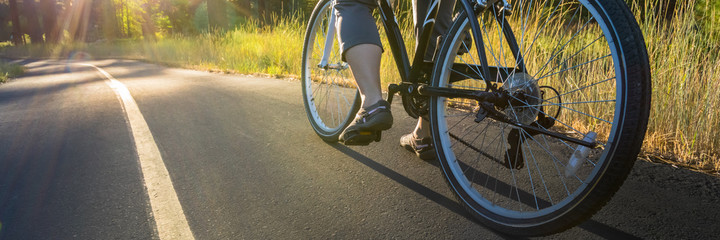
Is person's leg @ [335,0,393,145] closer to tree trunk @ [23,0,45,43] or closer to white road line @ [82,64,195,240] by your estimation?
white road line @ [82,64,195,240]

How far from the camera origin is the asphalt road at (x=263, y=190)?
5.87ft

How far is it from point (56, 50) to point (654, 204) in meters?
42.0

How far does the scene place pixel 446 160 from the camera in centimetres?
191

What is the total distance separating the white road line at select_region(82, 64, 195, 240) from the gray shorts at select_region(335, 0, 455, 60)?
1194 millimetres

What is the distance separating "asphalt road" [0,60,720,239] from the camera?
1.79 metres

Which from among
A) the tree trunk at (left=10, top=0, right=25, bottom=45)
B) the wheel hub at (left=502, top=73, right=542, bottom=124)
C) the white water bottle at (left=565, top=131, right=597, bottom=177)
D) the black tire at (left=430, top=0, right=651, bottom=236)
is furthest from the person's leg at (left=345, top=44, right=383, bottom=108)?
the tree trunk at (left=10, top=0, right=25, bottom=45)

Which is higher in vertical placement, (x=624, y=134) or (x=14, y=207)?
(x=624, y=134)

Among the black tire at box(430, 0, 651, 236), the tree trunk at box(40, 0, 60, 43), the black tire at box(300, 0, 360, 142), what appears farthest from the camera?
the tree trunk at box(40, 0, 60, 43)

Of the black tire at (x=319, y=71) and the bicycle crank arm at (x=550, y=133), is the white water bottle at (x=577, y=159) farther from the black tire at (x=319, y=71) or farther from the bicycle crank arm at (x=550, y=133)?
the black tire at (x=319, y=71)

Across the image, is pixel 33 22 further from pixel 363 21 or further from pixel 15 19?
pixel 363 21

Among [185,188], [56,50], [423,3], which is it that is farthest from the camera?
[56,50]

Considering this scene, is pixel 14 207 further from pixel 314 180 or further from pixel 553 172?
pixel 553 172

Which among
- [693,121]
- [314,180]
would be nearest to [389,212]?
[314,180]

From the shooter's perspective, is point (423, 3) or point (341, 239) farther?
point (423, 3)
